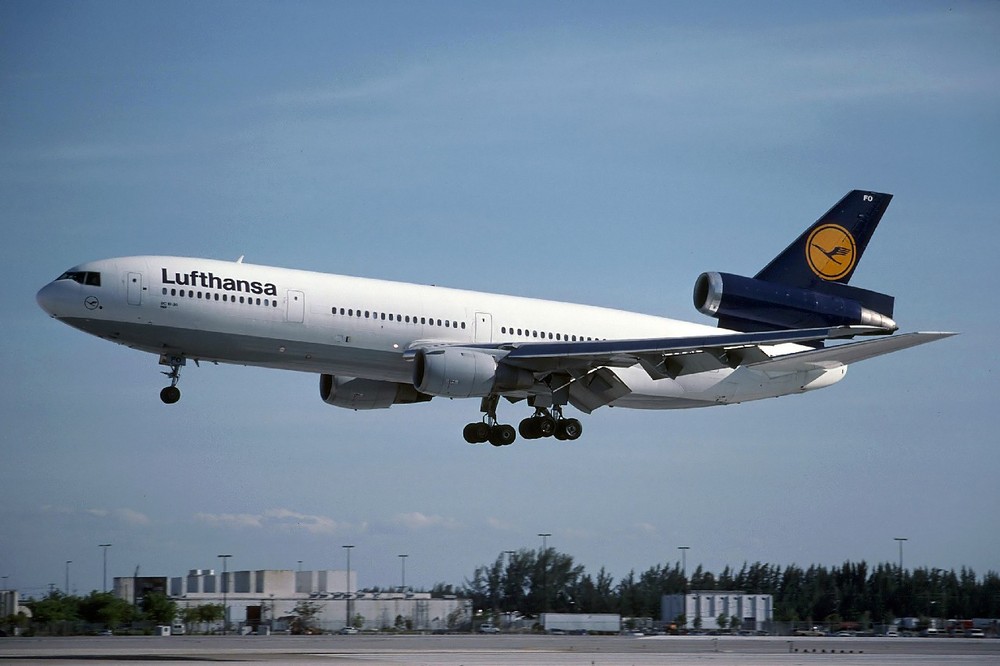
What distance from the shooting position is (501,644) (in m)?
57.4

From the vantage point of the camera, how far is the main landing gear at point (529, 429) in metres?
52.4

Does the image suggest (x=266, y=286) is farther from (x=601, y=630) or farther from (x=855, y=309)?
(x=601, y=630)

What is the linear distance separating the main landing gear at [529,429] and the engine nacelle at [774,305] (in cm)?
715

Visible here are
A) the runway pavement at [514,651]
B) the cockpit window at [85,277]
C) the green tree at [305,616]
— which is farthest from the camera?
the green tree at [305,616]

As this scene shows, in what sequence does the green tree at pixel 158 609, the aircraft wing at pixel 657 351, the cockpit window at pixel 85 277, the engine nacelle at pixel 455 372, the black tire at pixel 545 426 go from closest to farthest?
the cockpit window at pixel 85 277 < the engine nacelle at pixel 455 372 < the aircraft wing at pixel 657 351 < the black tire at pixel 545 426 < the green tree at pixel 158 609

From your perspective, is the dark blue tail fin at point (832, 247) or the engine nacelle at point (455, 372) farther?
the dark blue tail fin at point (832, 247)

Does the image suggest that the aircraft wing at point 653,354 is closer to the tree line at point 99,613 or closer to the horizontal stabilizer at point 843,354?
the horizontal stabilizer at point 843,354

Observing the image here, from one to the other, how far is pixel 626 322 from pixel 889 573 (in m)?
39.6

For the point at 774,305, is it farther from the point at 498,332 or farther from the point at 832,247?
the point at 498,332

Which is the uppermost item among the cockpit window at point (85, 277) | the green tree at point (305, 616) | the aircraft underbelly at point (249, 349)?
the cockpit window at point (85, 277)

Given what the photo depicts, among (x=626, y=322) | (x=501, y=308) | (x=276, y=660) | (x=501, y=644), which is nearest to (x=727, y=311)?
(x=626, y=322)

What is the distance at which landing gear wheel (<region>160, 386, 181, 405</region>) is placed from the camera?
4669 cm

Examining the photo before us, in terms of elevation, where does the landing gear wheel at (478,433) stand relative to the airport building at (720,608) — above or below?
above

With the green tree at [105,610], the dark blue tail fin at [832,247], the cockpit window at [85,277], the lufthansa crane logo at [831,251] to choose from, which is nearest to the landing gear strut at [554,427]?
the dark blue tail fin at [832,247]
